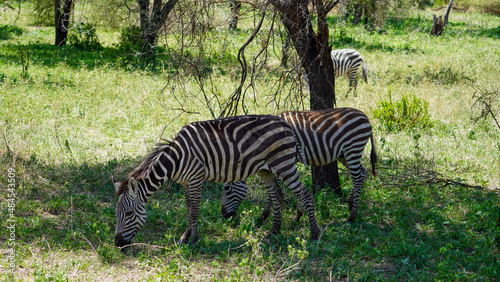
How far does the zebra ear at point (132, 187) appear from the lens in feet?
16.3

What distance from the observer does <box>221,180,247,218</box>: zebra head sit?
6.11 m

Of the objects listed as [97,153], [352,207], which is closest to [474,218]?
[352,207]

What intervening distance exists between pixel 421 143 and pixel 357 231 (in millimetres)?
3834

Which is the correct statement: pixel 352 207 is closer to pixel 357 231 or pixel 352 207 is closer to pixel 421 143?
pixel 357 231

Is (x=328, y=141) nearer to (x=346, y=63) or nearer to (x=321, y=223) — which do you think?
(x=321, y=223)

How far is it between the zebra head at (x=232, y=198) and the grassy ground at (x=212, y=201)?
150 millimetres

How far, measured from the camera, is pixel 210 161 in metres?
5.37

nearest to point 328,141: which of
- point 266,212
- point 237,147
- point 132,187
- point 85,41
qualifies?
point 266,212

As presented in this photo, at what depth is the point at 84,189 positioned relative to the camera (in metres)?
6.95

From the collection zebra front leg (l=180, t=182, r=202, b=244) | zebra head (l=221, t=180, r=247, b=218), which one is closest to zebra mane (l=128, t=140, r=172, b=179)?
zebra front leg (l=180, t=182, r=202, b=244)

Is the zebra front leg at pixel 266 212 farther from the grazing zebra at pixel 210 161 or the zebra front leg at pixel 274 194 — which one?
the grazing zebra at pixel 210 161

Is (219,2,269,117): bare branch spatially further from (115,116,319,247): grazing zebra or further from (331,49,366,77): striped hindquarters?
(331,49,366,77): striped hindquarters

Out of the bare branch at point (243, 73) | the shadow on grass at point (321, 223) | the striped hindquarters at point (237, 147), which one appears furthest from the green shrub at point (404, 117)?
the striped hindquarters at point (237, 147)

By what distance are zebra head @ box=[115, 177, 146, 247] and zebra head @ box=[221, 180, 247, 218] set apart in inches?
53.1
